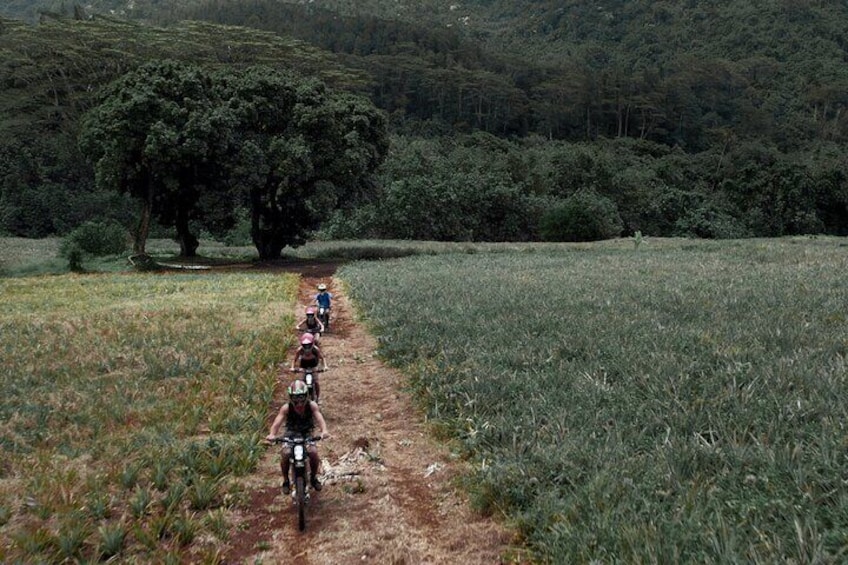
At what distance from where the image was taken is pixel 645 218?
69.4 metres

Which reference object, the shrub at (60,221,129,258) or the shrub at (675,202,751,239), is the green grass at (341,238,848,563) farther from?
the shrub at (675,202,751,239)

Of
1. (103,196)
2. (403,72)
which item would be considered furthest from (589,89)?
(103,196)

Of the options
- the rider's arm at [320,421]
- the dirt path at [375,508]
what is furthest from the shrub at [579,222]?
the rider's arm at [320,421]

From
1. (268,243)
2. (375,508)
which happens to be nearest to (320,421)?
(375,508)

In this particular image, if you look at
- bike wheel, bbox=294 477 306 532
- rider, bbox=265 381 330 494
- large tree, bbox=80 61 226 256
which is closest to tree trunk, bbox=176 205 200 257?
large tree, bbox=80 61 226 256

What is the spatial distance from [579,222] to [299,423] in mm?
53619

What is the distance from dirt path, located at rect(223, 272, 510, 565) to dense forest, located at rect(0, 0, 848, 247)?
84.4 ft

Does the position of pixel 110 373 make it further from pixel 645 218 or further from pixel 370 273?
pixel 645 218

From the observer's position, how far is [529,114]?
4747 inches

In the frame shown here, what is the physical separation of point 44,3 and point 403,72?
468ft

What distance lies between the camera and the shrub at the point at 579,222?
5716cm

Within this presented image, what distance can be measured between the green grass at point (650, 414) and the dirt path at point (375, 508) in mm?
410

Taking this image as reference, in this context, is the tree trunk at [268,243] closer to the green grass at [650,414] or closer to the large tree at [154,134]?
the large tree at [154,134]

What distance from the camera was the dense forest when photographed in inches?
2434
